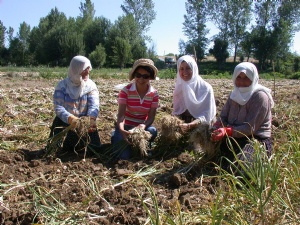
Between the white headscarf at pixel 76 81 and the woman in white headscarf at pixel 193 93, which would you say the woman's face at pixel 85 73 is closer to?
the white headscarf at pixel 76 81

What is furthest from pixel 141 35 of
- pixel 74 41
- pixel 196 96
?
pixel 196 96

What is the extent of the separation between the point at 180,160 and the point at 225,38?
127 feet

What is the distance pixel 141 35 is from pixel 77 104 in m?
40.4

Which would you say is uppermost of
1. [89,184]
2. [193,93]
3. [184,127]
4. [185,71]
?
[185,71]

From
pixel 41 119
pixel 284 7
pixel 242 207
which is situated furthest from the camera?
pixel 284 7

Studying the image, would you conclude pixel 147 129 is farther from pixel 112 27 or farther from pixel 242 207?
pixel 112 27

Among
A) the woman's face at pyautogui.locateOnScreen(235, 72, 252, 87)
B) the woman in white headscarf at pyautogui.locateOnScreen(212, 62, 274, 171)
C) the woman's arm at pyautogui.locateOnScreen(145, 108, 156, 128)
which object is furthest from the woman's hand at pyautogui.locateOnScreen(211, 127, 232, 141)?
the woman's arm at pyautogui.locateOnScreen(145, 108, 156, 128)

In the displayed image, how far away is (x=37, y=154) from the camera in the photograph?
3439mm

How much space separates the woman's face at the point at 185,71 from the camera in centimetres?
355

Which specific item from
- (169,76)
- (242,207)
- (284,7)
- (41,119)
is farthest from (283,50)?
(242,207)

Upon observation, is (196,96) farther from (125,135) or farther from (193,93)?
(125,135)

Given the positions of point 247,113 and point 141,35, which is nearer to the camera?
point 247,113

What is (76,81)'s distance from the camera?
3.46m

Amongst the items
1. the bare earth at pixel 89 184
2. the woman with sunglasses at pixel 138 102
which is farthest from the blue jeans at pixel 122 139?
the bare earth at pixel 89 184
